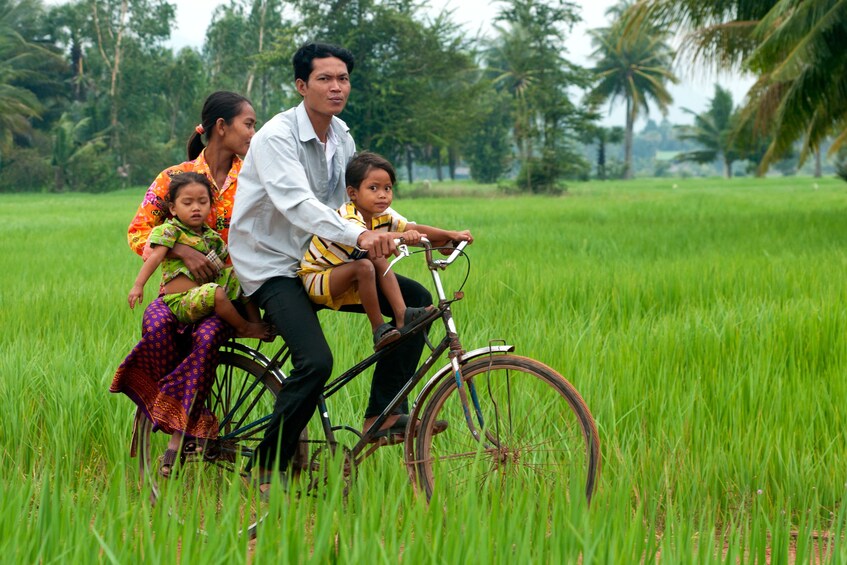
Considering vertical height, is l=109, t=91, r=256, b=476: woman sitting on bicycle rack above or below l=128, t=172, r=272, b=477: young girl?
below

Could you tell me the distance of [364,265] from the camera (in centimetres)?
303

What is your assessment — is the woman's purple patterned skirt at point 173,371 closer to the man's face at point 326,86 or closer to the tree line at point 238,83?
the man's face at point 326,86

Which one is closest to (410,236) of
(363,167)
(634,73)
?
(363,167)

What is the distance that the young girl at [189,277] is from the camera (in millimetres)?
3283

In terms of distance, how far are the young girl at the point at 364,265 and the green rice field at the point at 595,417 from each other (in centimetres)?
46

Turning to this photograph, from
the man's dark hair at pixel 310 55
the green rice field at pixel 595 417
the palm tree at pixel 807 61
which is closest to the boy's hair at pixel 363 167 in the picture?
the man's dark hair at pixel 310 55

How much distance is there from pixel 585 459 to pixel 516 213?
16742 mm

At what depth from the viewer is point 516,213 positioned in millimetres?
19469

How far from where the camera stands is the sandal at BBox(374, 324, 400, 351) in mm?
3008

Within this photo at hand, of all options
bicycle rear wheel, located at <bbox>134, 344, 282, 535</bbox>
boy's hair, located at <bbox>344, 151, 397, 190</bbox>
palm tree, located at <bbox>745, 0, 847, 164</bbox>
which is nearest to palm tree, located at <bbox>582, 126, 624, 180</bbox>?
palm tree, located at <bbox>745, 0, 847, 164</bbox>

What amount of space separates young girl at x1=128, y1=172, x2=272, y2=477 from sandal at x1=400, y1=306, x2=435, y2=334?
20.0 inches

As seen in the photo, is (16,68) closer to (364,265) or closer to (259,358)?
(259,358)

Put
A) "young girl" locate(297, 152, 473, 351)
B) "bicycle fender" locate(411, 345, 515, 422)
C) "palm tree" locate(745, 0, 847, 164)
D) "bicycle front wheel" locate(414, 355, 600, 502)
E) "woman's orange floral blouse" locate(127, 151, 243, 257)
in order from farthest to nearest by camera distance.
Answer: "palm tree" locate(745, 0, 847, 164) → "woman's orange floral blouse" locate(127, 151, 243, 257) → "young girl" locate(297, 152, 473, 351) → "bicycle fender" locate(411, 345, 515, 422) → "bicycle front wheel" locate(414, 355, 600, 502)

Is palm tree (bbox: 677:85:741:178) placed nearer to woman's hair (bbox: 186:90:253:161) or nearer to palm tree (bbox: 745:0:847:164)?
palm tree (bbox: 745:0:847:164)
